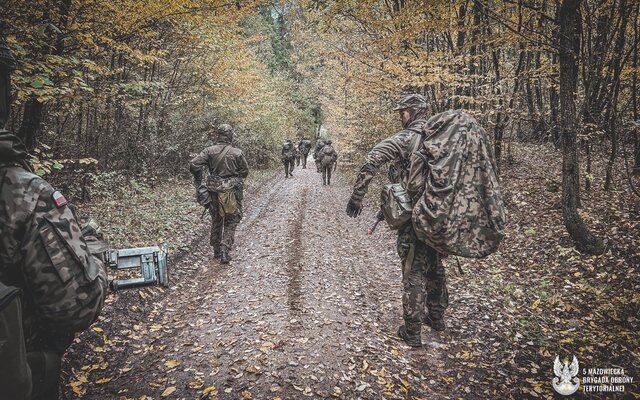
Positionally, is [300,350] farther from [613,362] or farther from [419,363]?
[613,362]

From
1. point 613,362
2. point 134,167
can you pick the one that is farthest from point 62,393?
point 134,167

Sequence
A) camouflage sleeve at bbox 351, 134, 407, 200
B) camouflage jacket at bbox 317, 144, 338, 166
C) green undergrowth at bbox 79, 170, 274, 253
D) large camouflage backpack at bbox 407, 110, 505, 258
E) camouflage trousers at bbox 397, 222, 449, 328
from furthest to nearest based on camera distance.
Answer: camouflage jacket at bbox 317, 144, 338, 166
green undergrowth at bbox 79, 170, 274, 253
camouflage sleeve at bbox 351, 134, 407, 200
camouflage trousers at bbox 397, 222, 449, 328
large camouflage backpack at bbox 407, 110, 505, 258

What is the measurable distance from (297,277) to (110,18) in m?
6.13

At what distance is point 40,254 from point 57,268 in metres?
0.11

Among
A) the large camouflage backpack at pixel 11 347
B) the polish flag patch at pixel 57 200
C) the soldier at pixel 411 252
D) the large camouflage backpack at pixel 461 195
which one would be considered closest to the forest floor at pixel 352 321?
the soldier at pixel 411 252

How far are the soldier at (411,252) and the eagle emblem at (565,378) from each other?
4.18 feet

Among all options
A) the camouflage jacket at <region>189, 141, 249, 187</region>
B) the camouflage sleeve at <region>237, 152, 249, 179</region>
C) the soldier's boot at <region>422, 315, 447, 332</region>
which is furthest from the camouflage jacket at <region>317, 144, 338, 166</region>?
the soldier's boot at <region>422, 315, 447, 332</region>

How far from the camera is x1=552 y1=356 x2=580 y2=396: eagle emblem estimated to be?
3391mm

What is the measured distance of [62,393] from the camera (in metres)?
3.24

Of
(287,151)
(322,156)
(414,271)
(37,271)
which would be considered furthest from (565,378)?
(287,151)

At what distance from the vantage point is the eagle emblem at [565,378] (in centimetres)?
339

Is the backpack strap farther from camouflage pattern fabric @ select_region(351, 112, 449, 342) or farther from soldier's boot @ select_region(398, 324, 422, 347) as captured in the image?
soldier's boot @ select_region(398, 324, 422, 347)

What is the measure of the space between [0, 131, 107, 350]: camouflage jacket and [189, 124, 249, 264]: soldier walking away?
16.3ft

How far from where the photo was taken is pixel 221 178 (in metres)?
6.89
